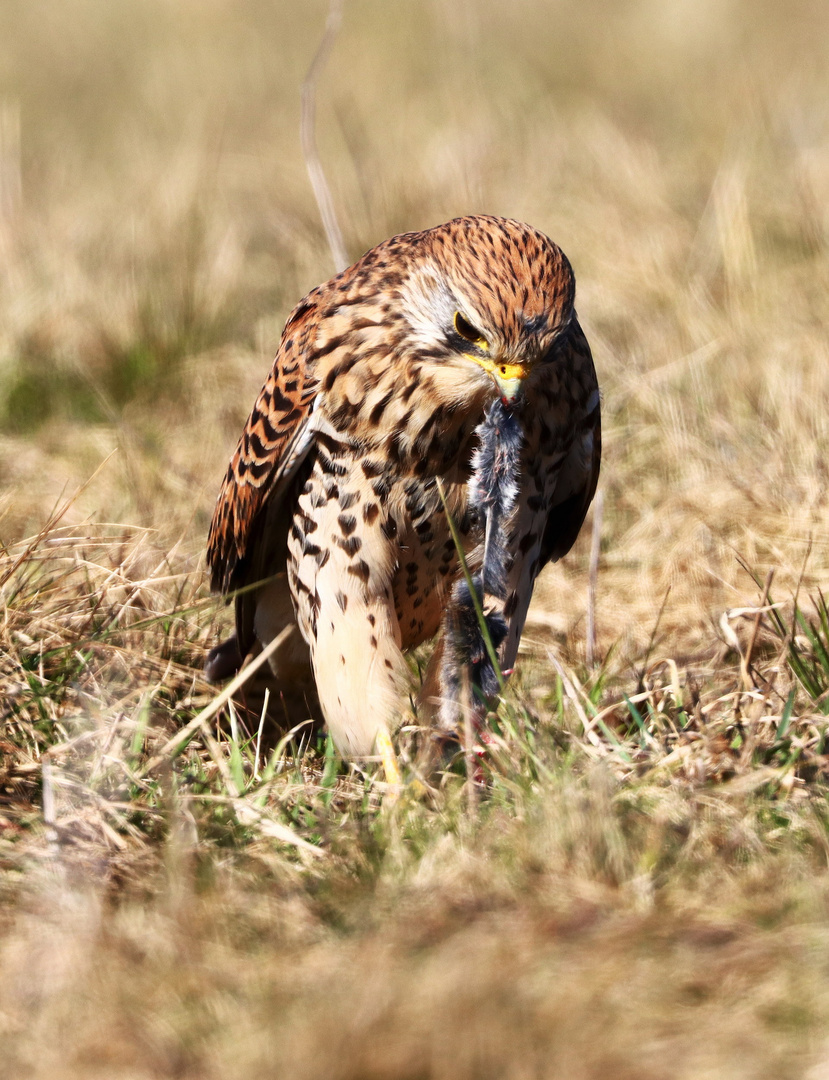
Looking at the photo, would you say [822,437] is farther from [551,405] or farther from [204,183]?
[204,183]

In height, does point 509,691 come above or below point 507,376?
below

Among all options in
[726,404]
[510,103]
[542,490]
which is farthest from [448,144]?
[542,490]

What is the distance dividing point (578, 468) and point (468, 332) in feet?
2.63

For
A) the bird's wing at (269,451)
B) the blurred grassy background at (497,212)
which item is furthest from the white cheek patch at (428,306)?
the blurred grassy background at (497,212)

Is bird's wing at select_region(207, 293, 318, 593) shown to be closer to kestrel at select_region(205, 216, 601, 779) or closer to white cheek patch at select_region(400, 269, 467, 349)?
kestrel at select_region(205, 216, 601, 779)

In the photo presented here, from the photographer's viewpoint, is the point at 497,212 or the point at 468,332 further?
the point at 497,212

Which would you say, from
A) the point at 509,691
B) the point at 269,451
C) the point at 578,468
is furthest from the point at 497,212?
the point at 509,691

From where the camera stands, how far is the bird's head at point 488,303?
9.53 ft

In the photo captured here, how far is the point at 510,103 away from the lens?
8.44 metres

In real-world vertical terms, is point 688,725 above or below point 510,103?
below

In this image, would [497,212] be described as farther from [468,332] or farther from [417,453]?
[468,332]

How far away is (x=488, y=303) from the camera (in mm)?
2889

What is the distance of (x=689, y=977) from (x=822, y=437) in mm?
2860

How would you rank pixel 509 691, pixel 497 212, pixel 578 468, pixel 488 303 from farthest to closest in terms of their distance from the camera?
pixel 497 212 < pixel 578 468 < pixel 509 691 < pixel 488 303
